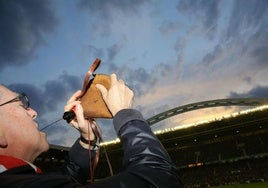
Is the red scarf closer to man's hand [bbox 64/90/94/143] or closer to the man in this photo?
the man

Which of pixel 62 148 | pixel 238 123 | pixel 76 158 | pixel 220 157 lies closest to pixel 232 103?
pixel 238 123

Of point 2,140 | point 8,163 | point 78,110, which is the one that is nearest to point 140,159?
point 8,163

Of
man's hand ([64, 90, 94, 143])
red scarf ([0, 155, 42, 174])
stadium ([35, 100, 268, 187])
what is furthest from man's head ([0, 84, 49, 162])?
stadium ([35, 100, 268, 187])

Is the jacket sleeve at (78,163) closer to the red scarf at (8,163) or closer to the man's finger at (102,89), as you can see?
the man's finger at (102,89)

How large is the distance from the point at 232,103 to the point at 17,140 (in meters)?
41.7

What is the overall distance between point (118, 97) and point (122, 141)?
0.32m

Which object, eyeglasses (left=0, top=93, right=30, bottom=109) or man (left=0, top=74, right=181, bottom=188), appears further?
eyeglasses (left=0, top=93, right=30, bottom=109)

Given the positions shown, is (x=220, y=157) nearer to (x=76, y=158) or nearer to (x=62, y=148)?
(x=62, y=148)

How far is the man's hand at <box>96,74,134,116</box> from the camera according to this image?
1.80m

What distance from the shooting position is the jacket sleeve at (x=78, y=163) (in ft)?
8.93

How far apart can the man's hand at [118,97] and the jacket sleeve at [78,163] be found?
1.07 meters

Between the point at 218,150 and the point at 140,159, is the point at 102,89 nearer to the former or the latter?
the point at 140,159

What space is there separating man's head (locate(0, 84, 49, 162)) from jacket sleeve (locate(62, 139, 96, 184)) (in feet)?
2.12

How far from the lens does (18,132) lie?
6.23ft
